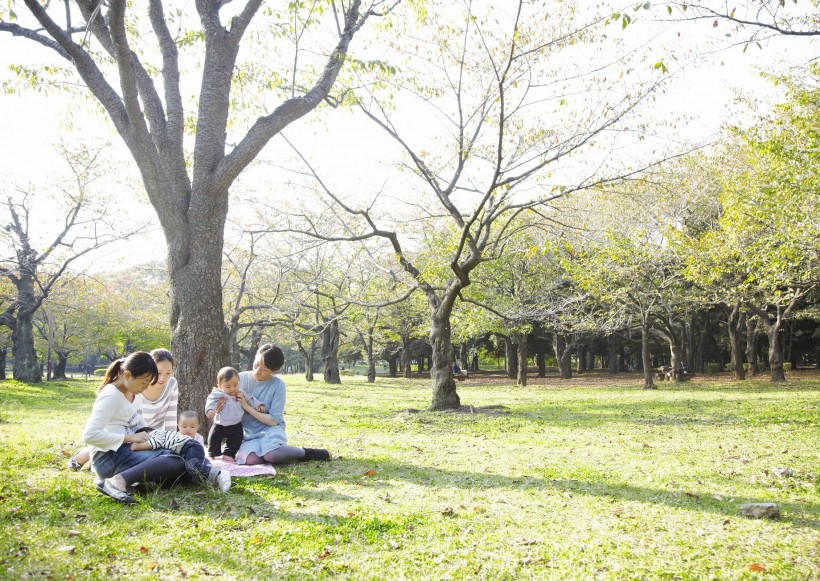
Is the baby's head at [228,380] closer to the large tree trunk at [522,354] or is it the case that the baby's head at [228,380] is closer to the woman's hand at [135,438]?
the woman's hand at [135,438]

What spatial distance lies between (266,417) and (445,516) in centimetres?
249

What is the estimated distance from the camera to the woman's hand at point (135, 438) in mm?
4883

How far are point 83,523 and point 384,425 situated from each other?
8.17 m

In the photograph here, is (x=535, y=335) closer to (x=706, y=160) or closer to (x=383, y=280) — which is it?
(x=383, y=280)

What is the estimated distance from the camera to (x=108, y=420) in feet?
15.5

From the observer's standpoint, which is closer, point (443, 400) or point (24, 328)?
point (443, 400)

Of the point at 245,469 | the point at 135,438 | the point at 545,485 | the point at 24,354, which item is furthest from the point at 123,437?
the point at 24,354

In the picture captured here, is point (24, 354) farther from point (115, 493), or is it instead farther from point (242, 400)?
point (115, 493)

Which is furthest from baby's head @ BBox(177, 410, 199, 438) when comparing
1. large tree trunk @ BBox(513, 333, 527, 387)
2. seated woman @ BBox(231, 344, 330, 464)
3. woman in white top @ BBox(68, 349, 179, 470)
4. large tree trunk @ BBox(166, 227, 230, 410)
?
large tree trunk @ BBox(513, 333, 527, 387)

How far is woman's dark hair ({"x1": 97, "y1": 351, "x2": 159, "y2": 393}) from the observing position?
4758mm

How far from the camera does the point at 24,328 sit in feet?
83.5

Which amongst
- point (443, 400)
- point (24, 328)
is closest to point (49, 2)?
point (443, 400)

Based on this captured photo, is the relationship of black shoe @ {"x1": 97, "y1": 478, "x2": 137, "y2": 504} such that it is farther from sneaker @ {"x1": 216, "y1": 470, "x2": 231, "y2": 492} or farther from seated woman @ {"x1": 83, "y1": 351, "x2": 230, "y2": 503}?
sneaker @ {"x1": 216, "y1": 470, "x2": 231, "y2": 492}

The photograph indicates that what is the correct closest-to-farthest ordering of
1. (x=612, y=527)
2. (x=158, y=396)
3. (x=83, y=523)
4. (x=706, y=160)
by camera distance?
(x=83, y=523)
(x=612, y=527)
(x=158, y=396)
(x=706, y=160)
